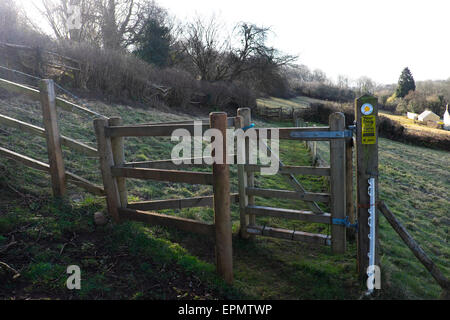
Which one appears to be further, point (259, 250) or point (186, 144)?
point (186, 144)

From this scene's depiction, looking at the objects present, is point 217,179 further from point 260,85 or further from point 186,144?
point 260,85

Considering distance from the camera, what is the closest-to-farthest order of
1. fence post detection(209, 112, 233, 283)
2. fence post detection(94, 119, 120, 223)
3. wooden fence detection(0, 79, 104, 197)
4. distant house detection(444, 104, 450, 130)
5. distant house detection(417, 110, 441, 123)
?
fence post detection(209, 112, 233, 283)
fence post detection(94, 119, 120, 223)
wooden fence detection(0, 79, 104, 197)
distant house detection(444, 104, 450, 130)
distant house detection(417, 110, 441, 123)

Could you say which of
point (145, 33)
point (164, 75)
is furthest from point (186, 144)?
point (145, 33)

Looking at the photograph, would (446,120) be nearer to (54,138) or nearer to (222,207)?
(222,207)

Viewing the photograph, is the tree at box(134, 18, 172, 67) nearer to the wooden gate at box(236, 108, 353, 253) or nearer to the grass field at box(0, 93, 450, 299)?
the grass field at box(0, 93, 450, 299)

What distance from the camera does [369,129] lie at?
10.9 ft

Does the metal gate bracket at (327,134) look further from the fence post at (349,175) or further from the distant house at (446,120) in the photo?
the distant house at (446,120)

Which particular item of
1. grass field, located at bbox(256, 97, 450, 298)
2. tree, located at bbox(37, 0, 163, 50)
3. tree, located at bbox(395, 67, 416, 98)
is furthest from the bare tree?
tree, located at bbox(395, 67, 416, 98)

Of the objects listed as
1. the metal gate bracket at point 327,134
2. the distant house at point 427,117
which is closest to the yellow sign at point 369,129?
the metal gate bracket at point 327,134

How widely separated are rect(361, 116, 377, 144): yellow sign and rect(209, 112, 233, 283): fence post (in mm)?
1405

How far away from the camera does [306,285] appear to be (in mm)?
3562

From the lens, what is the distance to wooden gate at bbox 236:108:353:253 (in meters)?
3.63

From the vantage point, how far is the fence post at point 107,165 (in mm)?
4211

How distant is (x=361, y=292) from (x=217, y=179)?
187 cm
